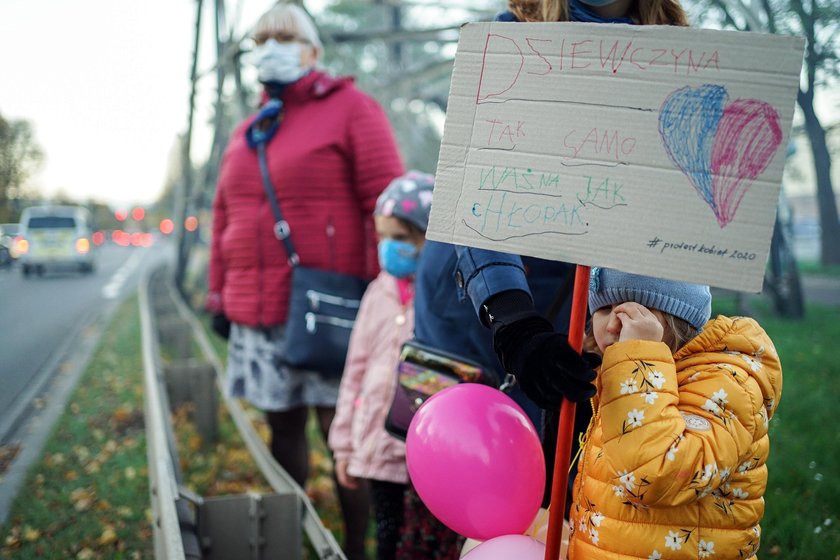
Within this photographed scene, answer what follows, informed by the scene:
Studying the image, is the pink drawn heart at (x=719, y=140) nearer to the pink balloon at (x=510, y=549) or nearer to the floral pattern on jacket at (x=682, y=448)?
the floral pattern on jacket at (x=682, y=448)

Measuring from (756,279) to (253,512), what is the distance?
1968 millimetres

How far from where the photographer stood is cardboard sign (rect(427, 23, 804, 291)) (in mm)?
1146

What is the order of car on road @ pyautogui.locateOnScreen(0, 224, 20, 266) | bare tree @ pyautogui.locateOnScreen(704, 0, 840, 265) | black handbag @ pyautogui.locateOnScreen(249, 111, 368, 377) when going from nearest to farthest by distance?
black handbag @ pyautogui.locateOnScreen(249, 111, 368, 377) → bare tree @ pyautogui.locateOnScreen(704, 0, 840, 265) → car on road @ pyautogui.locateOnScreen(0, 224, 20, 266)

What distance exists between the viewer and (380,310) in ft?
8.36

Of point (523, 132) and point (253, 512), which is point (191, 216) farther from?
point (523, 132)

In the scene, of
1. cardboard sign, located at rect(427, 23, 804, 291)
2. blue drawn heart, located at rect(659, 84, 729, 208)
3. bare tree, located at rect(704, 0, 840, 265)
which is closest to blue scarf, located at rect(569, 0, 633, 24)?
cardboard sign, located at rect(427, 23, 804, 291)

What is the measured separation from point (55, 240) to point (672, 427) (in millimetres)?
17629

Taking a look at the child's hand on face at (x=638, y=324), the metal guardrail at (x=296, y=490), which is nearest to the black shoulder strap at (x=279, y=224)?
the metal guardrail at (x=296, y=490)

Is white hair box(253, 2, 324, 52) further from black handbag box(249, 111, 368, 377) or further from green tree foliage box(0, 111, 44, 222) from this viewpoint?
green tree foliage box(0, 111, 44, 222)

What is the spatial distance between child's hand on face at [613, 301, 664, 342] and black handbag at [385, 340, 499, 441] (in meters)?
0.53

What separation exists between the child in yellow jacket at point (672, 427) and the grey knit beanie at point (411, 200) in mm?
1048

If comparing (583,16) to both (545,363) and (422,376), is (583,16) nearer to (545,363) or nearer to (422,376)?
(545,363)

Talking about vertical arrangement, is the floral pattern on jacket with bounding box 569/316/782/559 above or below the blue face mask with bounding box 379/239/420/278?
below

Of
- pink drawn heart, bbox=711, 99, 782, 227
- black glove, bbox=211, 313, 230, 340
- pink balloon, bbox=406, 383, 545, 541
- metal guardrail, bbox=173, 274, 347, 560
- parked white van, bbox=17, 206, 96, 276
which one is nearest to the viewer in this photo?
pink drawn heart, bbox=711, 99, 782, 227
